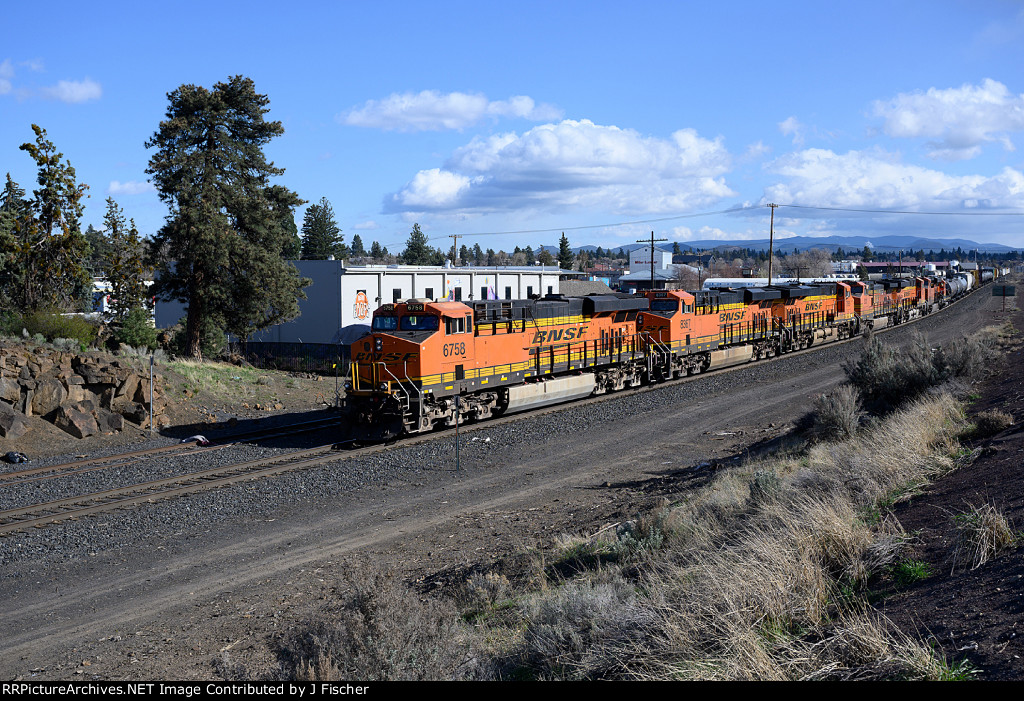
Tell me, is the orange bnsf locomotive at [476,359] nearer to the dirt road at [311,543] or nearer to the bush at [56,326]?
the dirt road at [311,543]

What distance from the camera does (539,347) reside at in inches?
975

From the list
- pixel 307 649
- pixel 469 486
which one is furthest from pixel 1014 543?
pixel 469 486

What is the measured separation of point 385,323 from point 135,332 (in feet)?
48.7

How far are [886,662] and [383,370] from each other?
1591cm

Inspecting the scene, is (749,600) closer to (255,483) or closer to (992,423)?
(992,423)

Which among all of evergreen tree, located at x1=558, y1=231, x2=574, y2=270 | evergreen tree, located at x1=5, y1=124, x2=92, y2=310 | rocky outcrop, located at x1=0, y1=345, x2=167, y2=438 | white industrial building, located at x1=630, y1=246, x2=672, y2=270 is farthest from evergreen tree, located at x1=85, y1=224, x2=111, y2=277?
white industrial building, located at x1=630, y1=246, x2=672, y2=270

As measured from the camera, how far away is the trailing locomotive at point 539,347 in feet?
65.1

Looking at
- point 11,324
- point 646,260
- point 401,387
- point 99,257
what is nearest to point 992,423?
point 401,387

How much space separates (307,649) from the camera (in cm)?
737

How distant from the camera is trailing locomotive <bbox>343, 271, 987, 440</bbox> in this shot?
19828 mm

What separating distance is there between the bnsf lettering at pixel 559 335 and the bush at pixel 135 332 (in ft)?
54.2

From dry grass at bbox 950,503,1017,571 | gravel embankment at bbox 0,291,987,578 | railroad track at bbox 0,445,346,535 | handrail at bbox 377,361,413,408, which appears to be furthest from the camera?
handrail at bbox 377,361,413,408

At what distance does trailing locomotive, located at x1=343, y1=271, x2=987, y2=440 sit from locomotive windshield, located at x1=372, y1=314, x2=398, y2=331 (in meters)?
0.03

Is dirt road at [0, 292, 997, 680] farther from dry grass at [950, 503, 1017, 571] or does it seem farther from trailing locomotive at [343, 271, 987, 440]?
dry grass at [950, 503, 1017, 571]
